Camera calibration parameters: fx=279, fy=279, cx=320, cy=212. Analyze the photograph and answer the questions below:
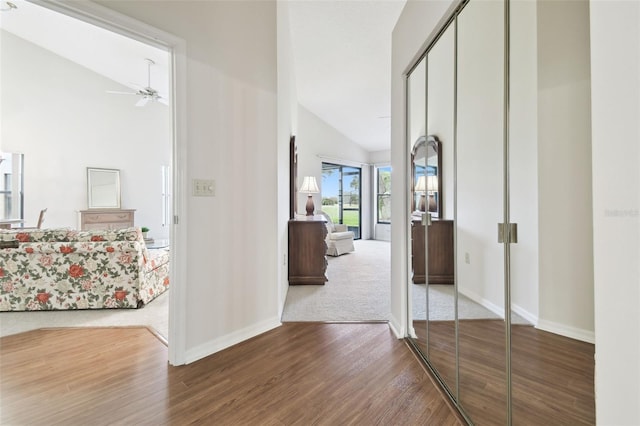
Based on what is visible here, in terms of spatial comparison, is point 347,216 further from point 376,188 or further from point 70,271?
point 70,271

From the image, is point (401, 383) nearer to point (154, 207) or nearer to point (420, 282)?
point (420, 282)

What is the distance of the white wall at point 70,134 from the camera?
17.2 ft

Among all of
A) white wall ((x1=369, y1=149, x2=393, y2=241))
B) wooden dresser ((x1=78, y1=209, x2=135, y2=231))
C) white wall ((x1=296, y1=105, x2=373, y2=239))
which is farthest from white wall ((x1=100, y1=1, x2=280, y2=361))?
white wall ((x1=369, y1=149, x2=393, y2=241))

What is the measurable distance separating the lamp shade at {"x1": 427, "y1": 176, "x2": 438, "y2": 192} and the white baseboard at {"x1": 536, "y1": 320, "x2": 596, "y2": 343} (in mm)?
937

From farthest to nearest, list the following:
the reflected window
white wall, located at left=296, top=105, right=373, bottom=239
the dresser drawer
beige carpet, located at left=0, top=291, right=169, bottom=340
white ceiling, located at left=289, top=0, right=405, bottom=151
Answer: white wall, located at left=296, top=105, right=373, bottom=239 < the dresser drawer < the reflected window < white ceiling, located at left=289, top=0, right=405, bottom=151 < beige carpet, located at left=0, top=291, right=169, bottom=340

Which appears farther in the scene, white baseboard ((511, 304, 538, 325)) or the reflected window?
the reflected window

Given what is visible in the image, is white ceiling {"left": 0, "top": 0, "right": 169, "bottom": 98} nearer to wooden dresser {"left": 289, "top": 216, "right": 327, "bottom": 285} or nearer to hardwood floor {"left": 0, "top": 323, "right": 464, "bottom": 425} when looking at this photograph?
wooden dresser {"left": 289, "top": 216, "right": 327, "bottom": 285}

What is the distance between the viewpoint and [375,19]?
120 inches

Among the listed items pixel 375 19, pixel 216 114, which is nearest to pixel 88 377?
pixel 216 114

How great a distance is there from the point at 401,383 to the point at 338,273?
267 cm

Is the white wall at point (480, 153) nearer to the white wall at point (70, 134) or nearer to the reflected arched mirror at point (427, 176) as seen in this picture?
the reflected arched mirror at point (427, 176)

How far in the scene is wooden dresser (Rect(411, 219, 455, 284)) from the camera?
5.27ft

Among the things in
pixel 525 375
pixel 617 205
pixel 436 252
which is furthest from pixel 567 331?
pixel 436 252

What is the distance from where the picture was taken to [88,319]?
2613 millimetres
